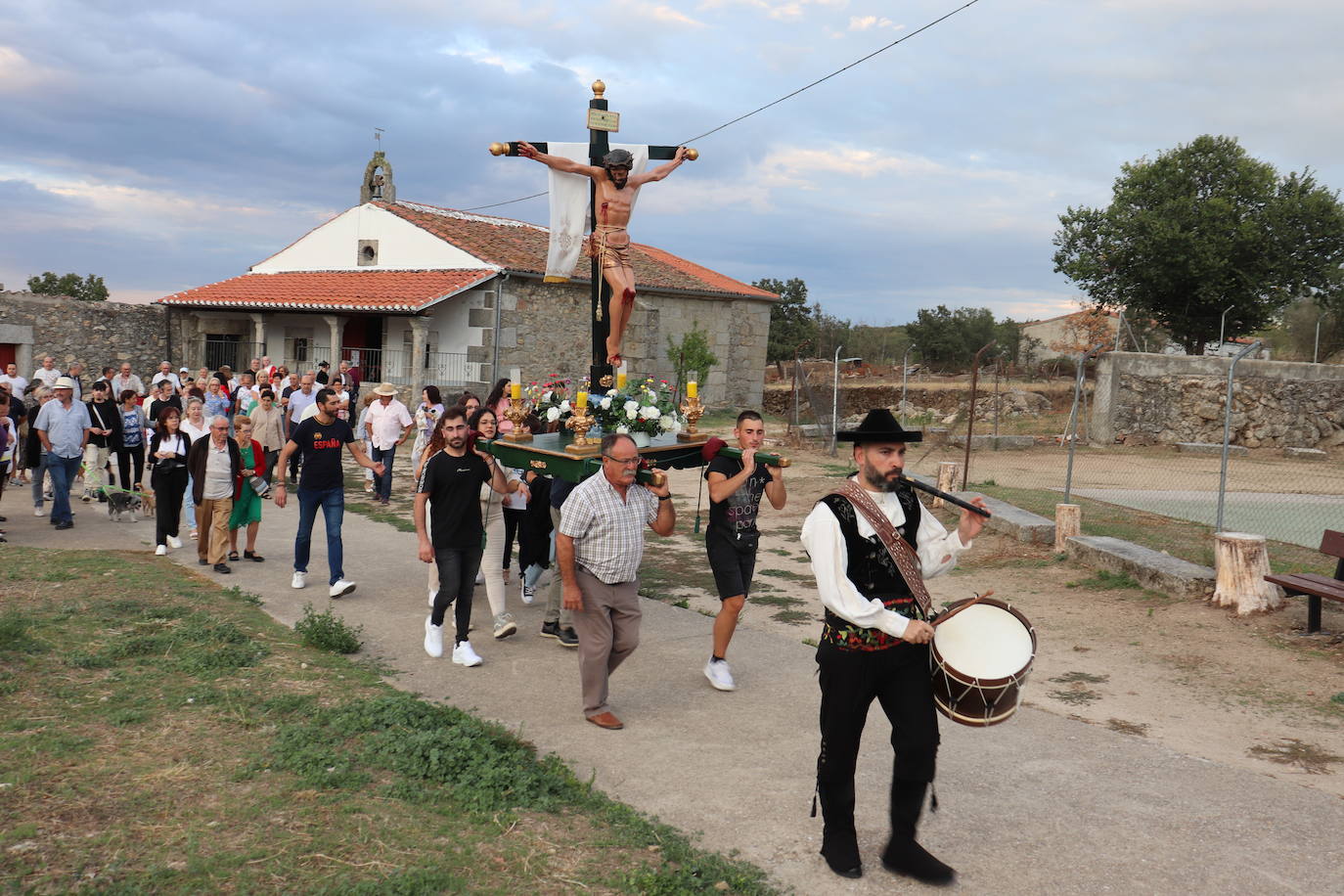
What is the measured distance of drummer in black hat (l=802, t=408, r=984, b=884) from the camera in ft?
12.5

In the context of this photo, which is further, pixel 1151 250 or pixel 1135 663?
pixel 1151 250

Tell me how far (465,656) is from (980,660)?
3.73m

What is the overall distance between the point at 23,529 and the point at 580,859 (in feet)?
31.5

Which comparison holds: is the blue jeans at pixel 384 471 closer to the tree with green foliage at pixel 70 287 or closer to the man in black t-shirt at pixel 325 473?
the man in black t-shirt at pixel 325 473

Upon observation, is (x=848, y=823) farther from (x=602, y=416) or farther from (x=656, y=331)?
(x=656, y=331)

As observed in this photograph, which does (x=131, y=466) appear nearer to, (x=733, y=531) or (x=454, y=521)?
(x=454, y=521)

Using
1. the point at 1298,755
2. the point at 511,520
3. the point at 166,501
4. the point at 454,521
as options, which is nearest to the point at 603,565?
the point at 454,521

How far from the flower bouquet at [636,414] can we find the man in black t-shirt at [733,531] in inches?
44.4

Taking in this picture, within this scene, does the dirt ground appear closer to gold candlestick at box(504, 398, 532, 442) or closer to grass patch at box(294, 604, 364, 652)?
gold candlestick at box(504, 398, 532, 442)

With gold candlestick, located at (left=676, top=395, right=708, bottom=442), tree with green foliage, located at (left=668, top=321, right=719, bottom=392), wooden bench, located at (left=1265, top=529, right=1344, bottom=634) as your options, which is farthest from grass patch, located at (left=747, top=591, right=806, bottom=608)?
tree with green foliage, located at (left=668, top=321, right=719, bottom=392)

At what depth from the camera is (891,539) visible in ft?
12.7

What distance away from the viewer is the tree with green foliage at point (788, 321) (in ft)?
158

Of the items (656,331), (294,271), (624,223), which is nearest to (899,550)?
(624,223)

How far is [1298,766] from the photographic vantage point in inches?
203
